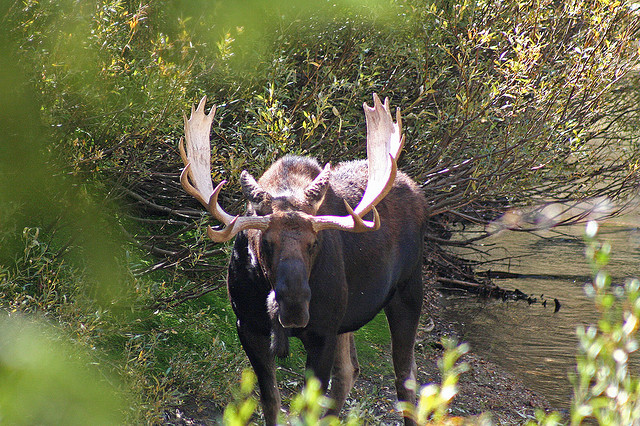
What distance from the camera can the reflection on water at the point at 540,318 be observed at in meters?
8.31

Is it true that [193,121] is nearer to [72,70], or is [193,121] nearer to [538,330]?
[72,70]

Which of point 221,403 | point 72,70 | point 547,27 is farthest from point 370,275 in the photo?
point 547,27

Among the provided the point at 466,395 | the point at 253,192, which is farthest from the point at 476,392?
the point at 253,192

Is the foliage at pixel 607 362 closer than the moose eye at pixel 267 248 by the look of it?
Yes

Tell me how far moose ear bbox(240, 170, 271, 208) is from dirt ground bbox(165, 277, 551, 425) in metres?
1.89

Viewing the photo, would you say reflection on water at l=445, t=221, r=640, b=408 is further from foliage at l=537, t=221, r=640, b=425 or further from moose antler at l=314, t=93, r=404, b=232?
foliage at l=537, t=221, r=640, b=425

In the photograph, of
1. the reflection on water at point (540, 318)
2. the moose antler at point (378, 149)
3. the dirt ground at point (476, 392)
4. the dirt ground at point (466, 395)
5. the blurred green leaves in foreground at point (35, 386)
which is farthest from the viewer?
the reflection on water at point (540, 318)

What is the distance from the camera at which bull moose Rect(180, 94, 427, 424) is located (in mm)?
4574

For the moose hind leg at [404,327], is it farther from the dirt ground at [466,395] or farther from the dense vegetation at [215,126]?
the dense vegetation at [215,126]

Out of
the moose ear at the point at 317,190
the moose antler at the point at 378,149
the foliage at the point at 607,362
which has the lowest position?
the foliage at the point at 607,362

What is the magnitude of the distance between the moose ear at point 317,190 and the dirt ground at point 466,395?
6.07 ft

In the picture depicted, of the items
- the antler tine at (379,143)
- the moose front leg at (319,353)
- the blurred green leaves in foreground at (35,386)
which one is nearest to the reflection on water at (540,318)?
the moose front leg at (319,353)

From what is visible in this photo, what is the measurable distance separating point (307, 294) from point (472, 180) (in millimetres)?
3584

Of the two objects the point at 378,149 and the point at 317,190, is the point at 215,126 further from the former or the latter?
the point at 317,190
